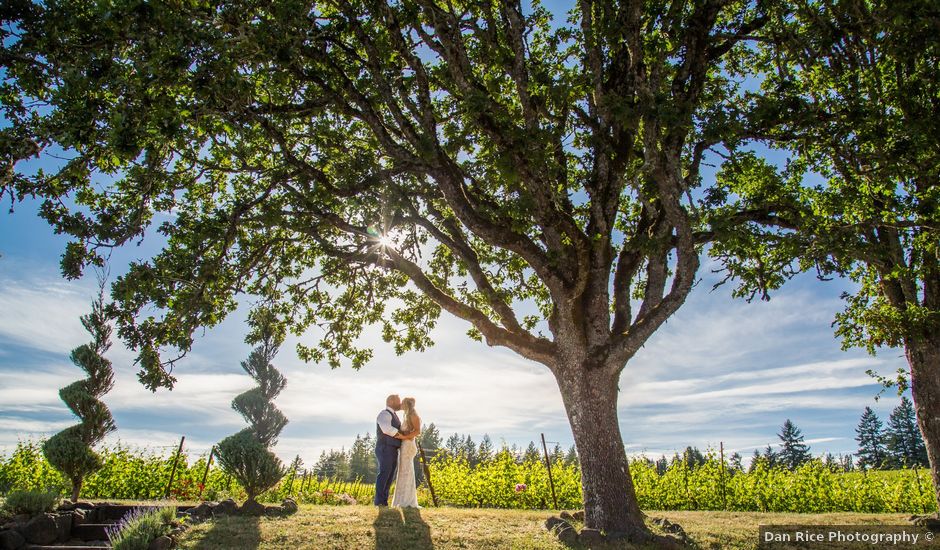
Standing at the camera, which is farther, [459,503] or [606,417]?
[459,503]

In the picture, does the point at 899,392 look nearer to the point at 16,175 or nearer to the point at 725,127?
the point at 725,127

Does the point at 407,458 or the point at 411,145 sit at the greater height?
the point at 411,145

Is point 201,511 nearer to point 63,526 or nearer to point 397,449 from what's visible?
point 63,526

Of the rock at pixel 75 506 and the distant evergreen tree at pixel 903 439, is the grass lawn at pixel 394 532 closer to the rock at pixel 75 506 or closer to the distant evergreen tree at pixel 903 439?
the rock at pixel 75 506

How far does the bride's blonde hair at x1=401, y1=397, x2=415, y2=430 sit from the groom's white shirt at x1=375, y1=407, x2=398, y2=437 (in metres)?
0.29

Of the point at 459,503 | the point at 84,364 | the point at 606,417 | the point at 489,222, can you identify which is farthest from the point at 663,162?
the point at 459,503

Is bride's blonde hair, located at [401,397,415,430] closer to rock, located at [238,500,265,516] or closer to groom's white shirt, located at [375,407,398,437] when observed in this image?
groom's white shirt, located at [375,407,398,437]

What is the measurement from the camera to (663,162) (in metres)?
8.18

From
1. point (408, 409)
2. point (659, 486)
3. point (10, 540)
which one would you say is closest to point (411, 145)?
point (408, 409)

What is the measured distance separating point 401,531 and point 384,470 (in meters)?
3.98

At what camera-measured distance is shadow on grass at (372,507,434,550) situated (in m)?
7.16

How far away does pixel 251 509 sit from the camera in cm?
933

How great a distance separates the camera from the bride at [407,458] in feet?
39.2

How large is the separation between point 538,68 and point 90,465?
13.5m
